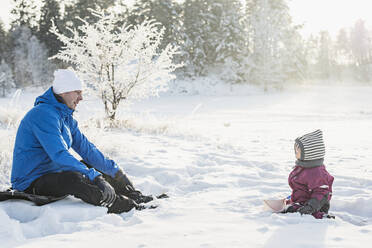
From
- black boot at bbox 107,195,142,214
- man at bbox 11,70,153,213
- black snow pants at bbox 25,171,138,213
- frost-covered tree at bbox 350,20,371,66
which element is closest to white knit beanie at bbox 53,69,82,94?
man at bbox 11,70,153,213

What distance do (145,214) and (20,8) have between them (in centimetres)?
4325

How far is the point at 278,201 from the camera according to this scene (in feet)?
10.7

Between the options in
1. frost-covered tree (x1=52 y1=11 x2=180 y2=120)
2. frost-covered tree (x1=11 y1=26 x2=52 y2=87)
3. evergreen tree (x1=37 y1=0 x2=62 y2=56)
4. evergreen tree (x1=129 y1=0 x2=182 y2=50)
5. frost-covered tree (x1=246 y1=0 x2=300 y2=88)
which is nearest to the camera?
frost-covered tree (x1=52 y1=11 x2=180 y2=120)

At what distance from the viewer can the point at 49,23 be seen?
37.6 m

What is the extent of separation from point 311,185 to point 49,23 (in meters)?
39.5

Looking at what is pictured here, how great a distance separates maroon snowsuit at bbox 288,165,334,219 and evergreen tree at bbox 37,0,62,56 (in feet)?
120

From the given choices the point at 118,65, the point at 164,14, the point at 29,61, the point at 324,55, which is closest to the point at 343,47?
the point at 324,55

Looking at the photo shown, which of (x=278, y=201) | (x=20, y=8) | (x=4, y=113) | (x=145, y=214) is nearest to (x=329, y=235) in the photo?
(x=278, y=201)

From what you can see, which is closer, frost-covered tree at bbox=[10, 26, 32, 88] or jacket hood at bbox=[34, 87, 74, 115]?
jacket hood at bbox=[34, 87, 74, 115]

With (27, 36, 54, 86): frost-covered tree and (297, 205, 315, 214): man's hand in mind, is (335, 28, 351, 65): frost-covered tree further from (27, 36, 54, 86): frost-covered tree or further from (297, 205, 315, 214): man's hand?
(297, 205, 315, 214): man's hand

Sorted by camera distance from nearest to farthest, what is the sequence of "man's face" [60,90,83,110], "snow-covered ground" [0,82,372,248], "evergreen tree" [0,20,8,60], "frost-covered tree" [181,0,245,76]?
"snow-covered ground" [0,82,372,248] → "man's face" [60,90,83,110] → "frost-covered tree" [181,0,245,76] → "evergreen tree" [0,20,8,60]

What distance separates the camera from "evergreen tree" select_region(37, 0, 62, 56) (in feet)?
120

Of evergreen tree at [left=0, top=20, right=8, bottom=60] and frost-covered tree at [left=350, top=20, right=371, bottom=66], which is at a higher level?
frost-covered tree at [left=350, top=20, right=371, bottom=66]

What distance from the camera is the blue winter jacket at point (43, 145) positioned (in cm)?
301
